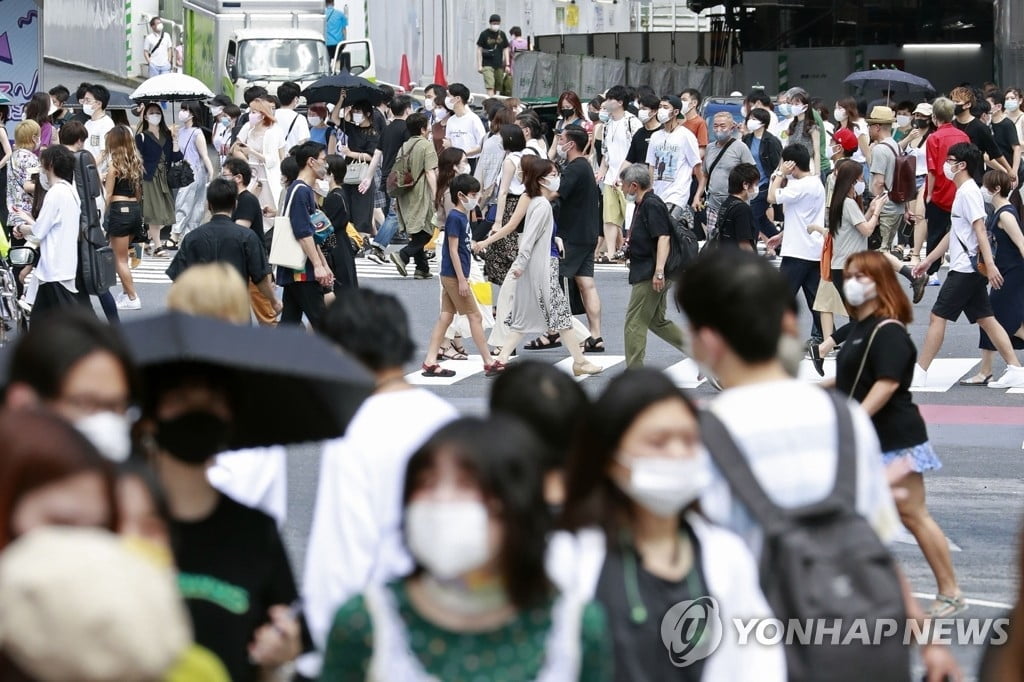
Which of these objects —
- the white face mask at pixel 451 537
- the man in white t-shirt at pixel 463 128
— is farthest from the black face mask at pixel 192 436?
the man in white t-shirt at pixel 463 128

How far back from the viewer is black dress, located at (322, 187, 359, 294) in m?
13.3

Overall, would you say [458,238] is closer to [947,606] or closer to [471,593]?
[947,606]

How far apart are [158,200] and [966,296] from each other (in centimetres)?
1213

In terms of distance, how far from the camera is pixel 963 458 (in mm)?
10750

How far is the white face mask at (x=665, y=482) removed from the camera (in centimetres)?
344

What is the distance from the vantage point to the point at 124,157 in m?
16.1

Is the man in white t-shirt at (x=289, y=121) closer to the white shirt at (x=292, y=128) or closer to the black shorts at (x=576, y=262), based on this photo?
the white shirt at (x=292, y=128)

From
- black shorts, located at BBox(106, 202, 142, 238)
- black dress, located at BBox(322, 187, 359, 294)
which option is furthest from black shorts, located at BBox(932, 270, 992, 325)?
black shorts, located at BBox(106, 202, 142, 238)

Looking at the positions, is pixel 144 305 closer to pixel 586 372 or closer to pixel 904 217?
pixel 586 372

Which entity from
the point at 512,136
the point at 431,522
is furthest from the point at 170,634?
the point at 512,136

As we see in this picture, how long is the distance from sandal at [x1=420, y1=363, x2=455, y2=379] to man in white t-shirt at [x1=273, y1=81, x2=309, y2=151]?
7151 millimetres

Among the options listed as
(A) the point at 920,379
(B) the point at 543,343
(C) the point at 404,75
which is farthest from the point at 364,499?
(C) the point at 404,75

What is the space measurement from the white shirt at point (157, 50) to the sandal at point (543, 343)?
1790 cm

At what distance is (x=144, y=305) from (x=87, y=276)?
15.7 feet
